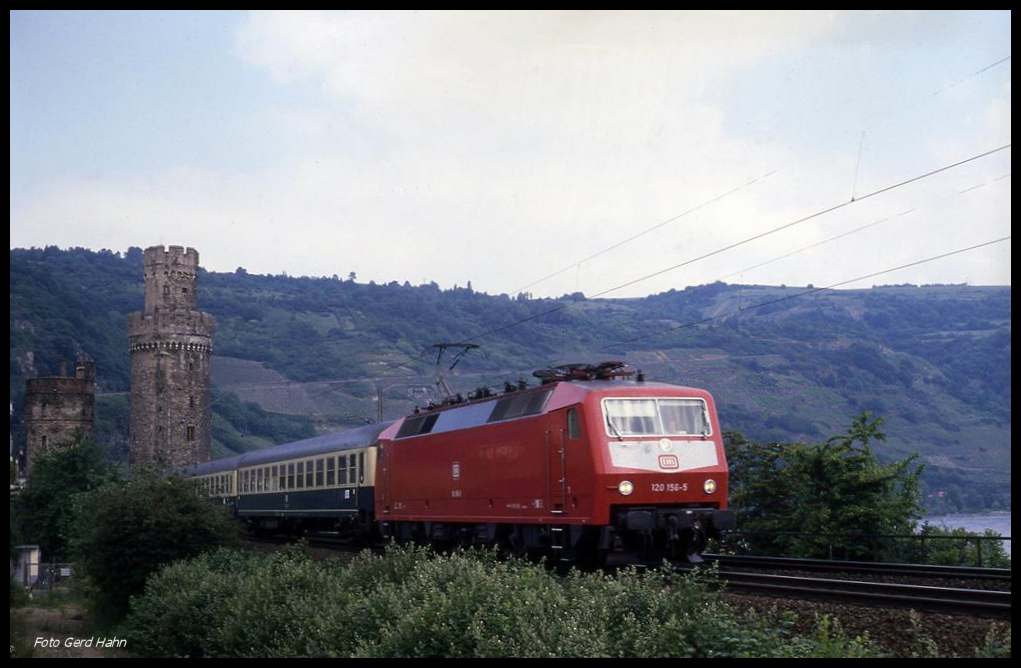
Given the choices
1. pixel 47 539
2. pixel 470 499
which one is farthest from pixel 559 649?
pixel 47 539

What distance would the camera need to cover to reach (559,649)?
40.9 feet

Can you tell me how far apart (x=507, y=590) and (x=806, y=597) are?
14.4 feet

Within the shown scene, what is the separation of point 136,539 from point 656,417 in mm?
19538

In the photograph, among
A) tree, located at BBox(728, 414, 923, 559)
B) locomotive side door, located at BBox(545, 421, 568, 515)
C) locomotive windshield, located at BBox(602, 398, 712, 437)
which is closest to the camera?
locomotive windshield, located at BBox(602, 398, 712, 437)

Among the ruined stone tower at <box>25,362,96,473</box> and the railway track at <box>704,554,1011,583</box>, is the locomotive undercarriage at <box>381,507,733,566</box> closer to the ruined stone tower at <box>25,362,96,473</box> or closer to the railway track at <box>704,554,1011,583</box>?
the railway track at <box>704,554,1011,583</box>

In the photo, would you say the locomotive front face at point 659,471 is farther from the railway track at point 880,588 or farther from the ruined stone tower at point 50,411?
the ruined stone tower at point 50,411

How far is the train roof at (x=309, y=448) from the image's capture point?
110 ft

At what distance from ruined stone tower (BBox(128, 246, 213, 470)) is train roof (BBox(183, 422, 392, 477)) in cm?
2781

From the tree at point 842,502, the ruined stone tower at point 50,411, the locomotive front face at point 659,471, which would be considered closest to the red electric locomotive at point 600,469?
the locomotive front face at point 659,471

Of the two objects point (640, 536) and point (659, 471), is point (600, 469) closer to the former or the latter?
point (659, 471)

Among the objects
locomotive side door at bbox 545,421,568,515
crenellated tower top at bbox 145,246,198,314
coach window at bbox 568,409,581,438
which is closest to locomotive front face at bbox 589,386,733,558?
coach window at bbox 568,409,581,438

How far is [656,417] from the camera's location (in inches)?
805

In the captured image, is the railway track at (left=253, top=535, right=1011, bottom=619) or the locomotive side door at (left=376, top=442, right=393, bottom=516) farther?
the locomotive side door at (left=376, top=442, right=393, bottom=516)

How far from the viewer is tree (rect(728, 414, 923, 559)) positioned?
1172 inches
